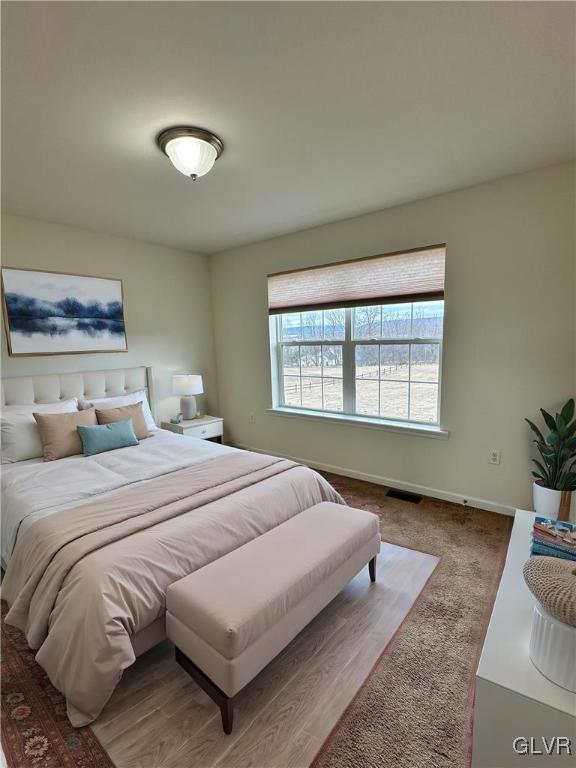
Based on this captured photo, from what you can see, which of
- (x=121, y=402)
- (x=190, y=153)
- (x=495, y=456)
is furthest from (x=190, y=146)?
(x=495, y=456)

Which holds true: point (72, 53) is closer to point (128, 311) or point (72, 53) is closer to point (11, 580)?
point (11, 580)

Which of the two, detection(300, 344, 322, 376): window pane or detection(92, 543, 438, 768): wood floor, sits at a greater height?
detection(300, 344, 322, 376): window pane

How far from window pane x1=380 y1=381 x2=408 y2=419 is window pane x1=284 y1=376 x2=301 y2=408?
1020 millimetres

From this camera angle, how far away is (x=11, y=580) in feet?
5.87

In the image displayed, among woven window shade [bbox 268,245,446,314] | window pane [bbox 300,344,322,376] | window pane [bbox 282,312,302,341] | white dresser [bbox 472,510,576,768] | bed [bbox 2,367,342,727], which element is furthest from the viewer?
window pane [bbox 282,312,302,341]

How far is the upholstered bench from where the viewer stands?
1.29m

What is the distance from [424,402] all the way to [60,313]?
3378 mm

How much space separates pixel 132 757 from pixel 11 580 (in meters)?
1.06

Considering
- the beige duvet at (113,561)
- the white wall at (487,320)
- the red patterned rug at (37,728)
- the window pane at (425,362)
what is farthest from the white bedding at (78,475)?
the window pane at (425,362)

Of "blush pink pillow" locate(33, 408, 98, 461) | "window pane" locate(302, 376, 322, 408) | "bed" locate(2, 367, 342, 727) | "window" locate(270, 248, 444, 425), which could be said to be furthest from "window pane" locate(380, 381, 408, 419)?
"blush pink pillow" locate(33, 408, 98, 461)

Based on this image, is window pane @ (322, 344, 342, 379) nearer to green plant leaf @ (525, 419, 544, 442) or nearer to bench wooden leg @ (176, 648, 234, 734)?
green plant leaf @ (525, 419, 544, 442)

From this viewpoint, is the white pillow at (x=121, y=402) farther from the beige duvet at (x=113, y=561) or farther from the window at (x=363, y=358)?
the window at (x=363, y=358)

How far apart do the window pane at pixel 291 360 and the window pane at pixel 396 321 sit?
1055 mm

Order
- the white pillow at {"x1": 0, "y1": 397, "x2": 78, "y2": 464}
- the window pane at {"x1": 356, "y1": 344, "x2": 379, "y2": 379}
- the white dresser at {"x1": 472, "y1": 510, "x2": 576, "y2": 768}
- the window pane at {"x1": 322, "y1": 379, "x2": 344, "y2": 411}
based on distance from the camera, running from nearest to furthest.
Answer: the white dresser at {"x1": 472, "y1": 510, "x2": 576, "y2": 768} → the white pillow at {"x1": 0, "y1": 397, "x2": 78, "y2": 464} → the window pane at {"x1": 356, "y1": 344, "x2": 379, "y2": 379} → the window pane at {"x1": 322, "y1": 379, "x2": 344, "y2": 411}
